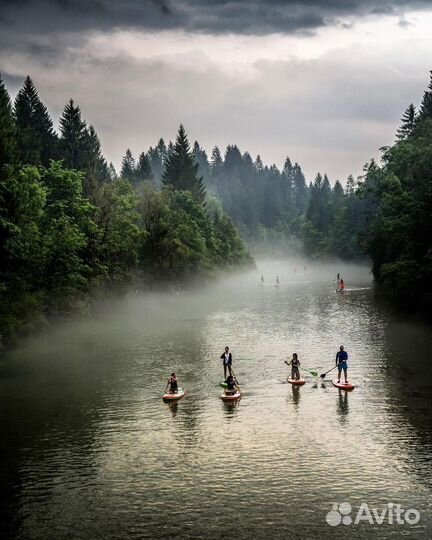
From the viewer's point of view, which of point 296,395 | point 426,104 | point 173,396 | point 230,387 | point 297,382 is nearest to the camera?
point 173,396

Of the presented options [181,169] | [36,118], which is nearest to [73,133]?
[36,118]

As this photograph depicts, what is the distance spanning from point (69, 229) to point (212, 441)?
39975 millimetres

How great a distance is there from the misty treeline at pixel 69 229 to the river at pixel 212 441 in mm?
7611

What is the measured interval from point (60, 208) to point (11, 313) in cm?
1831

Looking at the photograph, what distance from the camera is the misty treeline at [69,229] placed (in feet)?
174

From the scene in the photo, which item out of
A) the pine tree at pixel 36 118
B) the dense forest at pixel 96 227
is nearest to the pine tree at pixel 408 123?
the dense forest at pixel 96 227

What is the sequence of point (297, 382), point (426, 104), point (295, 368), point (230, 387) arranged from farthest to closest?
1. point (426, 104)
2. point (295, 368)
3. point (297, 382)
4. point (230, 387)

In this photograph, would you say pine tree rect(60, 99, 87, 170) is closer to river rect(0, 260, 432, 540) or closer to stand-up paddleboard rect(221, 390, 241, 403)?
river rect(0, 260, 432, 540)

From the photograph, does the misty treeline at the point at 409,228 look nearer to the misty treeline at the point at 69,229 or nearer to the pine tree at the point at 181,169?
the misty treeline at the point at 69,229

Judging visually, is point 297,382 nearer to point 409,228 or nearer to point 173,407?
point 173,407

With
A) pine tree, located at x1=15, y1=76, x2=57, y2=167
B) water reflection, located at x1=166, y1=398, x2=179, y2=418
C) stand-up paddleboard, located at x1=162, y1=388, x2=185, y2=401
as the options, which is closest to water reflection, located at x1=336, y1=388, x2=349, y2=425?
water reflection, located at x1=166, y1=398, x2=179, y2=418

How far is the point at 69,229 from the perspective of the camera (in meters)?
60.5

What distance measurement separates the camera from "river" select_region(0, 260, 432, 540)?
18.9 m

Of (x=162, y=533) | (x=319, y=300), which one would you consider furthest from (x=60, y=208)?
(x=162, y=533)
